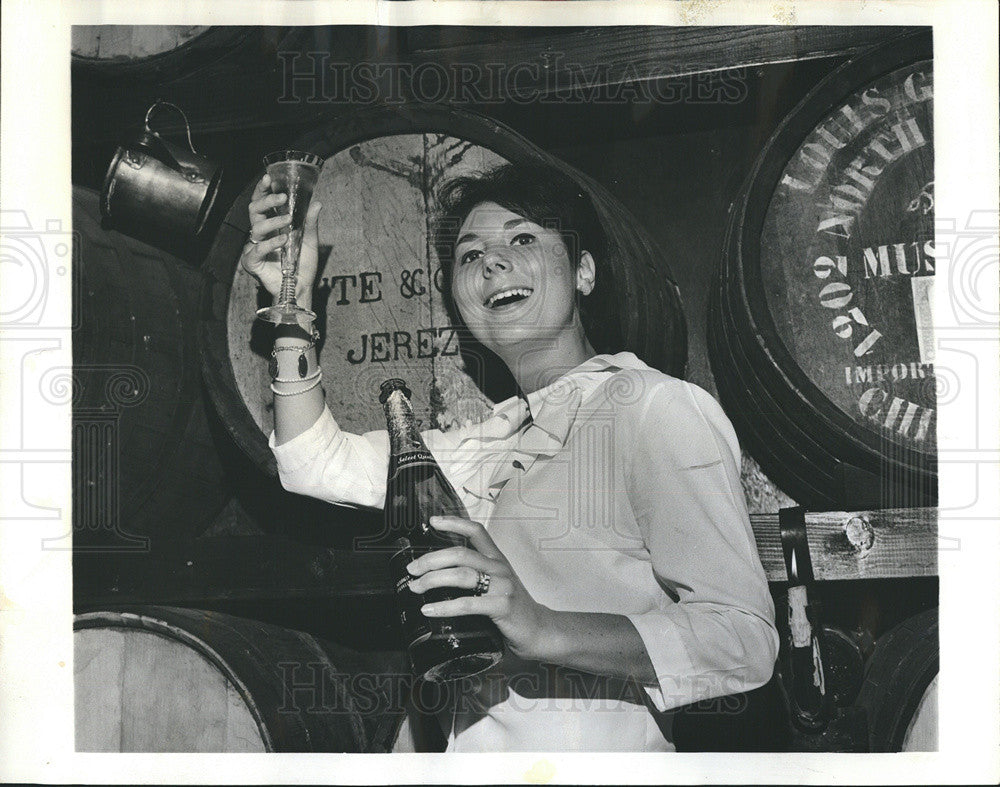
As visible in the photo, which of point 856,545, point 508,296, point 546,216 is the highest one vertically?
point 546,216

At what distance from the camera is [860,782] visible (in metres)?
2.04

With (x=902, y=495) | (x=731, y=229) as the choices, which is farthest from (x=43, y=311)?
(x=902, y=495)

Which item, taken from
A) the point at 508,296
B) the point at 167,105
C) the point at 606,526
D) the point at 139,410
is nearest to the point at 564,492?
the point at 606,526

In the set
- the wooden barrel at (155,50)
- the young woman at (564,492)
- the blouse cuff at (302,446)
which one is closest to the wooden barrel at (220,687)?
the young woman at (564,492)

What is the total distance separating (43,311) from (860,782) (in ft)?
5.96

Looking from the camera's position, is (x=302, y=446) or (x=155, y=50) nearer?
(x=302, y=446)

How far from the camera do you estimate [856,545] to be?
2008 millimetres

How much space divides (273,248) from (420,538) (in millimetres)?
616

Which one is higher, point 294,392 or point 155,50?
point 155,50

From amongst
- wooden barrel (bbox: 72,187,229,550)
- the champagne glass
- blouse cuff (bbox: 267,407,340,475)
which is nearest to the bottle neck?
blouse cuff (bbox: 267,407,340,475)

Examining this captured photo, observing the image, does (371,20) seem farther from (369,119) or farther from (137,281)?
(137,281)

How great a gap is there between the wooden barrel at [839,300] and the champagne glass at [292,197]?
80 cm

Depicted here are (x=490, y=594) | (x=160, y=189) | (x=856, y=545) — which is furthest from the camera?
(x=160, y=189)

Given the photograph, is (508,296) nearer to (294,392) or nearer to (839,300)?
(294,392)
